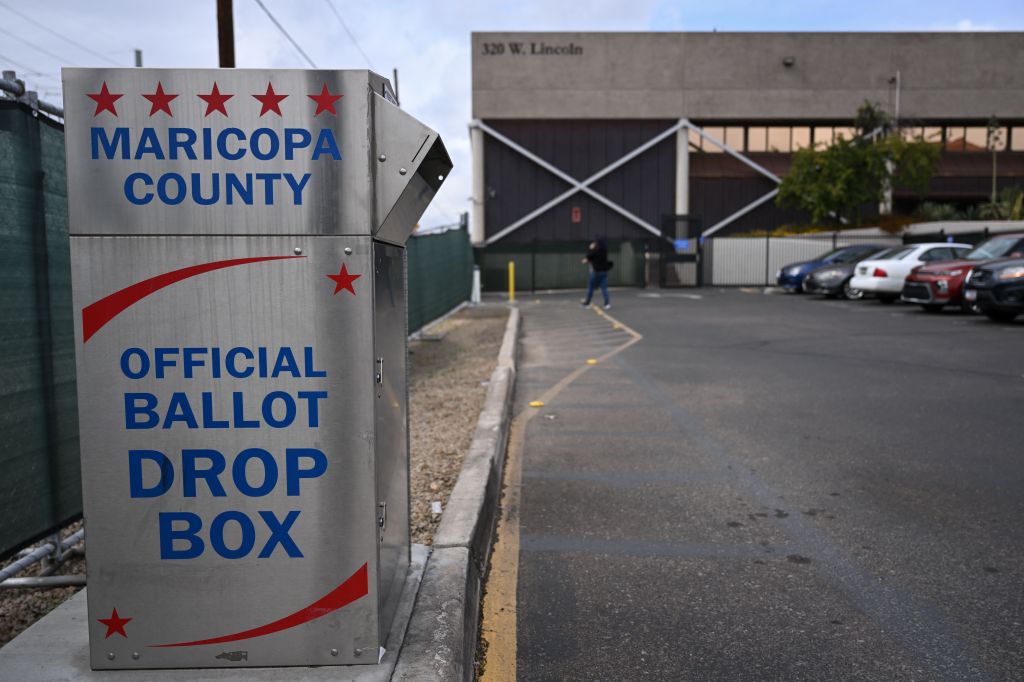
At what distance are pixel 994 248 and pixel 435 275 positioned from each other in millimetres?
11382

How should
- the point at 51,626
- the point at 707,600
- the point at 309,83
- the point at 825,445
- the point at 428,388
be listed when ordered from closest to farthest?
the point at 309,83 < the point at 51,626 < the point at 707,600 < the point at 825,445 < the point at 428,388

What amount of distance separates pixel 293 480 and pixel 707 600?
1968 mm

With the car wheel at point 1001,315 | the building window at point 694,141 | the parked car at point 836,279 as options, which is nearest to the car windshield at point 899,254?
the parked car at point 836,279

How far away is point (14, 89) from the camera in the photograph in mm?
3348

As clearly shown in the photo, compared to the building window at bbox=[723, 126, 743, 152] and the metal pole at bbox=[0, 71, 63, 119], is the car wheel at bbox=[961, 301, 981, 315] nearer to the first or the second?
the metal pole at bbox=[0, 71, 63, 119]

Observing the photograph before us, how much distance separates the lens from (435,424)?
7.18 m

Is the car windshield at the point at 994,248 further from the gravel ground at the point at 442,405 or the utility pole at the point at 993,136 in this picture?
the utility pole at the point at 993,136

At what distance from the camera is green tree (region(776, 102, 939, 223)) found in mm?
34031

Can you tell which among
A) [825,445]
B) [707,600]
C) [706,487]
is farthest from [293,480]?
[825,445]

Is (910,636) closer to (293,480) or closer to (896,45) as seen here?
(293,480)

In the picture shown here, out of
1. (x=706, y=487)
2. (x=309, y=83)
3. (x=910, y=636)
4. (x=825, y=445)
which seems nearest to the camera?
(x=309, y=83)

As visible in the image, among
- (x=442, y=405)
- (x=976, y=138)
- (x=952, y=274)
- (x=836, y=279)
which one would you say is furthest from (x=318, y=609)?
(x=976, y=138)

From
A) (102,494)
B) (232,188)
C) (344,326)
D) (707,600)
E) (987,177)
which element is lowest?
(707,600)

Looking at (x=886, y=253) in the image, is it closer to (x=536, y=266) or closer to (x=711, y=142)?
(x=536, y=266)
